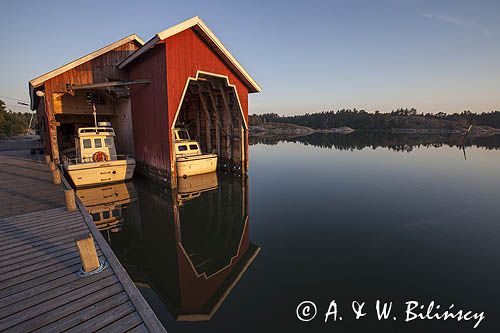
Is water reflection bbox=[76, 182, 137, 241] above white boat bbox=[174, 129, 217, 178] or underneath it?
underneath

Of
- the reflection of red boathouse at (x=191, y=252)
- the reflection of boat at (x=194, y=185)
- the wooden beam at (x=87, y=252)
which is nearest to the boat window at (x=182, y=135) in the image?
the reflection of boat at (x=194, y=185)

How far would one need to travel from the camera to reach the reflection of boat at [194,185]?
12508 millimetres

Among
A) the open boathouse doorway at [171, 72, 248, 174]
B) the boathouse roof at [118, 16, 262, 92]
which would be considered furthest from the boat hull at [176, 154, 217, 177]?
the boathouse roof at [118, 16, 262, 92]

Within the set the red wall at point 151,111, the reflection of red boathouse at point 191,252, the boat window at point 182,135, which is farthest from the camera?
the boat window at point 182,135

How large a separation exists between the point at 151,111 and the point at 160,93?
1630 millimetres

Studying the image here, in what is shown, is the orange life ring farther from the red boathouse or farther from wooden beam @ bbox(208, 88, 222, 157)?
wooden beam @ bbox(208, 88, 222, 157)

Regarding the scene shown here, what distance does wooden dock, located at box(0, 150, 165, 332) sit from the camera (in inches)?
123

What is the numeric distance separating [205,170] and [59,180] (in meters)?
8.16

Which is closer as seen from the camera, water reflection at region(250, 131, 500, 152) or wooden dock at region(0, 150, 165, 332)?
wooden dock at region(0, 150, 165, 332)

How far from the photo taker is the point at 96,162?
13.7 m

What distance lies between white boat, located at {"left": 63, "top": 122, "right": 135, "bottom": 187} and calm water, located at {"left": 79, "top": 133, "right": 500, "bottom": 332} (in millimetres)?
1277

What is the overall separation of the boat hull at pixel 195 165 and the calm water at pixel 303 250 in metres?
1.89

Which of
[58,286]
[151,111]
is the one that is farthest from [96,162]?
[58,286]

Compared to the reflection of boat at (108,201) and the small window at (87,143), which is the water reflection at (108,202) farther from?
the small window at (87,143)
